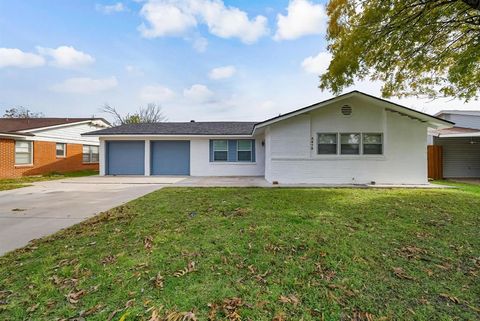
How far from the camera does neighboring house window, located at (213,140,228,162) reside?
15716 mm

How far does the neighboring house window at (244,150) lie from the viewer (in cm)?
1563

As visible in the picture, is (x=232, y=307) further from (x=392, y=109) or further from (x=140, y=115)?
(x=140, y=115)

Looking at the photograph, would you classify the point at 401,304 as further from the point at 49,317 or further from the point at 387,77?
the point at 387,77

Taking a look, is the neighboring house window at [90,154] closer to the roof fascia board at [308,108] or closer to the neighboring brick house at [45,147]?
the neighboring brick house at [45,147]

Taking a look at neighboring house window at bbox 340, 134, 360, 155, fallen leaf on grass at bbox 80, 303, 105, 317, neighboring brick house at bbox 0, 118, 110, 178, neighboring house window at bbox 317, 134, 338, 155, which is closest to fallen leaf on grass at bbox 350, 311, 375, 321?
fallen leaf on grass at bbox 80, 303, 105, 317

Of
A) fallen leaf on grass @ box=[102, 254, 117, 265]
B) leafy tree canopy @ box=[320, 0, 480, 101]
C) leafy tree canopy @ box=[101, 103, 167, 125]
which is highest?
leafy tree canopy @ box=[101, 103, 167, 125]

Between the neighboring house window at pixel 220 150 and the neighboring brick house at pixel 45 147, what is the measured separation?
12.1 m

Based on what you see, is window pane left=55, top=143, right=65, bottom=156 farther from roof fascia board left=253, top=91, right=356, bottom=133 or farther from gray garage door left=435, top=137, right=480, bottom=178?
gray garage door left=435, top=137, right=480, bottom=178

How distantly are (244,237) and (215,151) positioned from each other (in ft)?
38.9

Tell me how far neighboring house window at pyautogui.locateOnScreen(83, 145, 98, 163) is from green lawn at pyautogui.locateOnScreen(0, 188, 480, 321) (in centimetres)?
1807

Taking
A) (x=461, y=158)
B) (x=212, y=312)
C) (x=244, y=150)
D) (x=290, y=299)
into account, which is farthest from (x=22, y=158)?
(x=461, y=158)

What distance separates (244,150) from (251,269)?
1269 cm

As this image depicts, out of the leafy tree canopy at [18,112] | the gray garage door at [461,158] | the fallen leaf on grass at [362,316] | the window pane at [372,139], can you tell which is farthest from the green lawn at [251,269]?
the leafy tree canopy at [18,112]

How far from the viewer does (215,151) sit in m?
15.8
